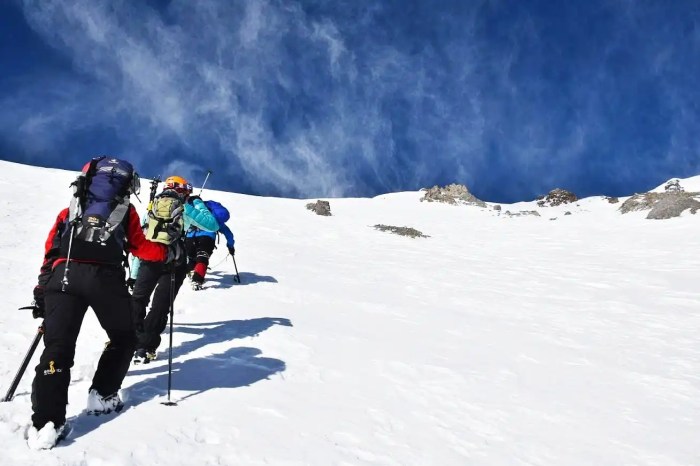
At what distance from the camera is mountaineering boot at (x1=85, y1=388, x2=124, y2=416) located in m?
4.57

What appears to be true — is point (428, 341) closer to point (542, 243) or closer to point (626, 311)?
point (626, 311)

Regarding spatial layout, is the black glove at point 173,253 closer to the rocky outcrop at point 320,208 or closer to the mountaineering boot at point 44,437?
the mountaineering boot at point 44,437

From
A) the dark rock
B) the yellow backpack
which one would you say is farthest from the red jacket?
the dark rock

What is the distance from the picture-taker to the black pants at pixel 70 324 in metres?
3.99

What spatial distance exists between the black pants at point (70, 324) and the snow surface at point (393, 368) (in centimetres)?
35

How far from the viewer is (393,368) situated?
7.29m

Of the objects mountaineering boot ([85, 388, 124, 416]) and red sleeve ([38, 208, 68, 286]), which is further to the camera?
mountaineering boot ([85, 388, 124, 416])

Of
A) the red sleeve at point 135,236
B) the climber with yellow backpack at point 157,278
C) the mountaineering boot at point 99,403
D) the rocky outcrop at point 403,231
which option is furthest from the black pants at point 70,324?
the rocky outcrop at point 403,231

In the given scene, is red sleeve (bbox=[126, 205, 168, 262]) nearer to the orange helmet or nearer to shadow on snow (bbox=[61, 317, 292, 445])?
shadow on snow (bbox=[61, 317, 292, 445])

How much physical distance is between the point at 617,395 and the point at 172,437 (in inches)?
240

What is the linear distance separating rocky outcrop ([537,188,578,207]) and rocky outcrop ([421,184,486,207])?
21.5 ft

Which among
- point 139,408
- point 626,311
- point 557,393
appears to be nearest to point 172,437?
point 139,408

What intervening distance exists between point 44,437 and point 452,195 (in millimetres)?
51872

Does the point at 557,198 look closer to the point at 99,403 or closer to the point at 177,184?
the point at 177,184
